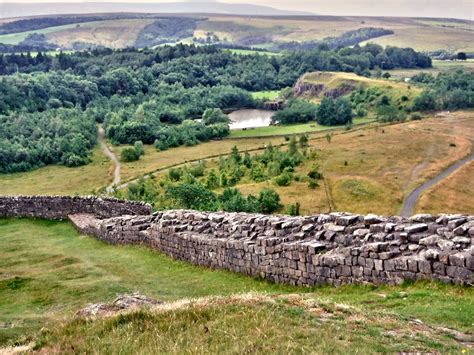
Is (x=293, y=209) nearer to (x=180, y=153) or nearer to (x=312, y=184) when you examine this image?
(x=312, y=184)

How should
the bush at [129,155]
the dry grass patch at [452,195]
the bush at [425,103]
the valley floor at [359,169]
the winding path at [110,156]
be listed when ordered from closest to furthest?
the dry grass patch at [452,195]
the valley floor at [359,169]
the winding path at [110,156]
the bush at [129,155]
the bush at [425,103]

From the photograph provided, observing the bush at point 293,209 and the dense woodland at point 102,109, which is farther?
the dense woodland at point 102,109

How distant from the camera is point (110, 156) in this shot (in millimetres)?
124688

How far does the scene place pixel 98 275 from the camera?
907 inches

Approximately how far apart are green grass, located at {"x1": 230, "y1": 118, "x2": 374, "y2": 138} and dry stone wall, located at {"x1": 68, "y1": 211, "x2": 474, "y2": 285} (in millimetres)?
122491

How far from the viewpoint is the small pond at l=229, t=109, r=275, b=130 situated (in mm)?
170625

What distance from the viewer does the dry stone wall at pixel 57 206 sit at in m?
37.4

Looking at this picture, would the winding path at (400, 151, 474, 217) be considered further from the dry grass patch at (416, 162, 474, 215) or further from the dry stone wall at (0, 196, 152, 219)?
the dry stone wall at (0, 196, 152, 219)

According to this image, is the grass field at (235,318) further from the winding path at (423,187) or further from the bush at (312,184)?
the bush at (312,184)

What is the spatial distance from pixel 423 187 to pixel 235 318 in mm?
85465

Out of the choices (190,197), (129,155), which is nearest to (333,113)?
(129,155)

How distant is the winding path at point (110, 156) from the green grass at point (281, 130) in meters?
30.5

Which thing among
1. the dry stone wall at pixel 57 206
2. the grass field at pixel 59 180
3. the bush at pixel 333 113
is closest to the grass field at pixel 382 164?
the bush at pixel 333 113

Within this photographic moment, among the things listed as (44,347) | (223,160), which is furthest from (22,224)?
(223,160)
